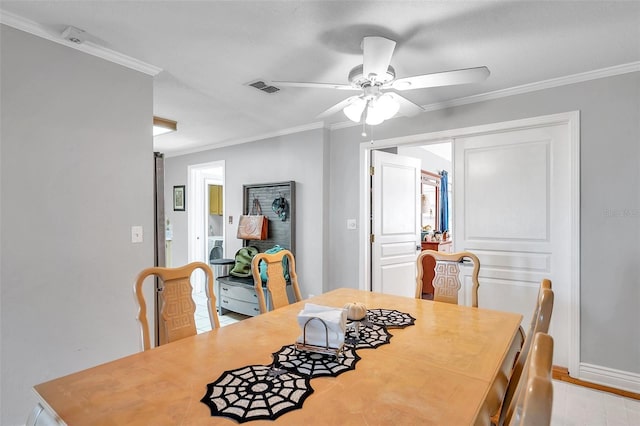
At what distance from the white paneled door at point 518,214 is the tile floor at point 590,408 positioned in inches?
13.4

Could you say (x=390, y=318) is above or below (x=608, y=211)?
below

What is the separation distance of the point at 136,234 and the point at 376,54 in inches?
76.8

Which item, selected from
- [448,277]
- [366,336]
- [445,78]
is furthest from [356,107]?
[366,336]

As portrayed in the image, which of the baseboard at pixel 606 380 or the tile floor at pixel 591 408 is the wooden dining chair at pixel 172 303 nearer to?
the tile floor at pixel 591 408

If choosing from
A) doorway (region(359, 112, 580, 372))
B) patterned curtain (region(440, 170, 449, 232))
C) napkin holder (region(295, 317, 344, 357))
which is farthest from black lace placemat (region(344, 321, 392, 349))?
patterned curtain (region(440, 170, 449, 232))

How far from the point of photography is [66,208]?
2.04m

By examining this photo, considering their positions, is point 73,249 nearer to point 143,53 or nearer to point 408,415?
point 143,53

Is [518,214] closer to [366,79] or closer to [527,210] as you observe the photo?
[527,210]

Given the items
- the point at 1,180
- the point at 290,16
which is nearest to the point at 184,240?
the point at 1,180

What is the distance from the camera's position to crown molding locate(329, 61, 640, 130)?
2.43 meters

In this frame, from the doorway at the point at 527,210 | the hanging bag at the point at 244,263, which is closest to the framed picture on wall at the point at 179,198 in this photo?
the hanging bag at the point at 244,263

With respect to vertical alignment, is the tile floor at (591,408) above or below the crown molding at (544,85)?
below

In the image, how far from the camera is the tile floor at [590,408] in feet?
6.91

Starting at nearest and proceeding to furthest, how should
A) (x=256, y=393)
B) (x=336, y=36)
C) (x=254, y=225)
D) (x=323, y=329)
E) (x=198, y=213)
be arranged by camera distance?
(x=256, y=393), (x=323, y=329), (x=336, y=36), (x=254, y=225), (x=198, y=213)
